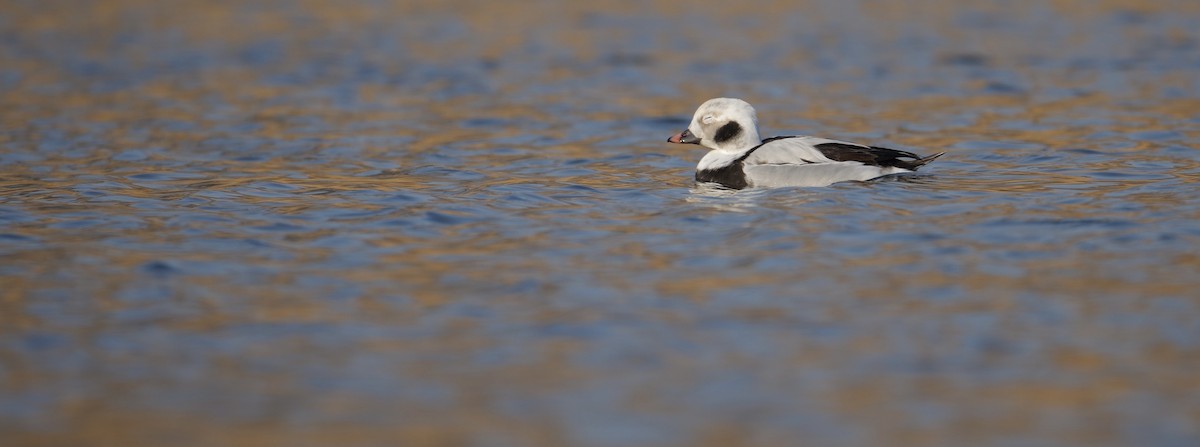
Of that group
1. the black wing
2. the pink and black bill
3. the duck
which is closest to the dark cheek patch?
the duck

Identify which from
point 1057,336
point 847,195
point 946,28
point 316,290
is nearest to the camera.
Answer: point 1057,336

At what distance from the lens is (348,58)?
1900cm

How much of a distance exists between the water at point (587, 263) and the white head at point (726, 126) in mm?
371

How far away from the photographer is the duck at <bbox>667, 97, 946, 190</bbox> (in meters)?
10.2

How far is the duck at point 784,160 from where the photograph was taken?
10.2 m

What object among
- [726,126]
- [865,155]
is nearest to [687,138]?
[726,126]

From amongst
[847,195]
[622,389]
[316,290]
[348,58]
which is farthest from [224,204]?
[348,58]

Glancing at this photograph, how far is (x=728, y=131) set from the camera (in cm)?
1103

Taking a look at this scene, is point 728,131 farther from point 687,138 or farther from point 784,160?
point 784,160

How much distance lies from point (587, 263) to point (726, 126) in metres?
3.40

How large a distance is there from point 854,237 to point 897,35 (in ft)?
40.2

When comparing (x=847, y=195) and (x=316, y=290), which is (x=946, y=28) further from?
(x=316, y=290)

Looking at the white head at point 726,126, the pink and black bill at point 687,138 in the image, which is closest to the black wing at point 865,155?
the white head at point 726,126

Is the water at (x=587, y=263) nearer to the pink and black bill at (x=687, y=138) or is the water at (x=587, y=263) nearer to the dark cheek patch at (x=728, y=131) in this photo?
the pink and black bill at (x=687, y=138)
